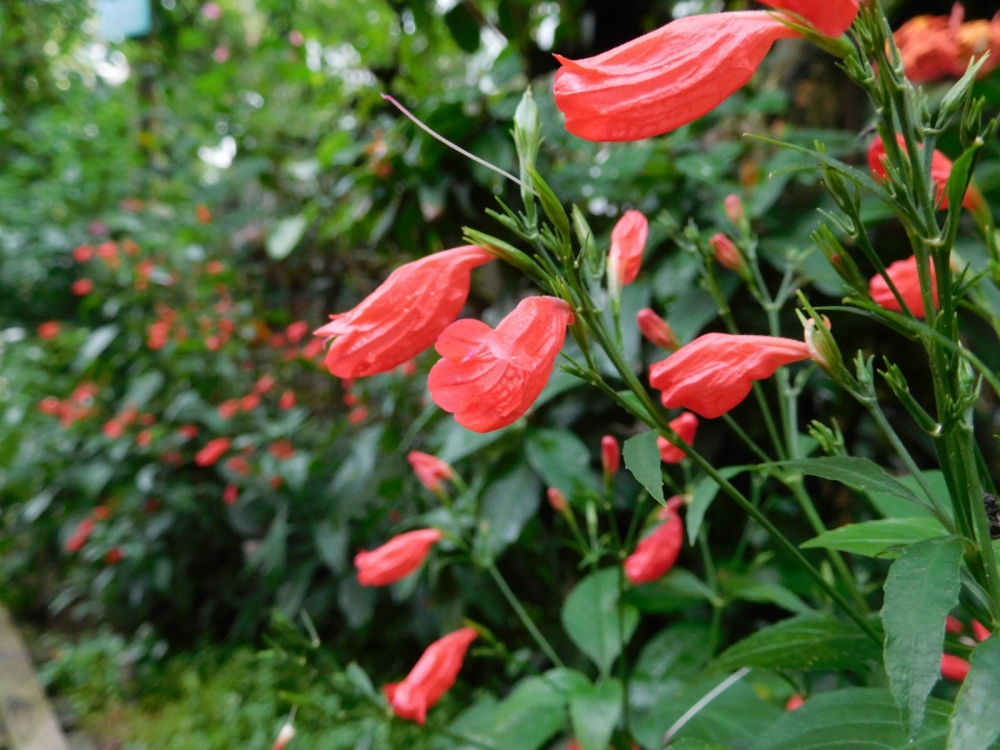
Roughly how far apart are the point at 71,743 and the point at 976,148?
2524mm

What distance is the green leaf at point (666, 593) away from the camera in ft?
2.66

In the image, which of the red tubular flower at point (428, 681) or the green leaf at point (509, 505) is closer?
the red tubular flower at point (428, 681)

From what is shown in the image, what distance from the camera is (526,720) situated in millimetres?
721

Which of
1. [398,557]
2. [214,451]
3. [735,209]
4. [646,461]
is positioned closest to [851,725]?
[646,461]

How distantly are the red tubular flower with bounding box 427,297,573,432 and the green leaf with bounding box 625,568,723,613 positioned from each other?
1.89ft

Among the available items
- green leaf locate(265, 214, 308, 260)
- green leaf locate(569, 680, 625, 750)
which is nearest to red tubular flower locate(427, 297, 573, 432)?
green leaf locate(569, 680, 625, 750)

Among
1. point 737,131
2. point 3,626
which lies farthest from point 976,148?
point 3,626

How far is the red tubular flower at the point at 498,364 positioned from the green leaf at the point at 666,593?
22.7 inches

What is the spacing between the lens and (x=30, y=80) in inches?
148

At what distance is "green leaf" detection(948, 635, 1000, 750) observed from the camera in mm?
229

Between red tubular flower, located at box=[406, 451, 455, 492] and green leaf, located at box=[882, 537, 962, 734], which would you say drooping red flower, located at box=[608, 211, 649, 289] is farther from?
red tubular flower, located at box=[406, 451, 455, 492]

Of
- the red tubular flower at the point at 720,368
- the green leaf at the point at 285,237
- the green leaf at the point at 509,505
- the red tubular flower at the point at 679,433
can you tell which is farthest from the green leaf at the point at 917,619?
the green leaf at the point at 285,237

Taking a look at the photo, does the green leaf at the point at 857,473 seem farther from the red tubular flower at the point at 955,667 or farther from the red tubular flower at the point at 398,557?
the red tubular flower at the point at 398,557

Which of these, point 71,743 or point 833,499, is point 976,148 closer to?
point 833,499
